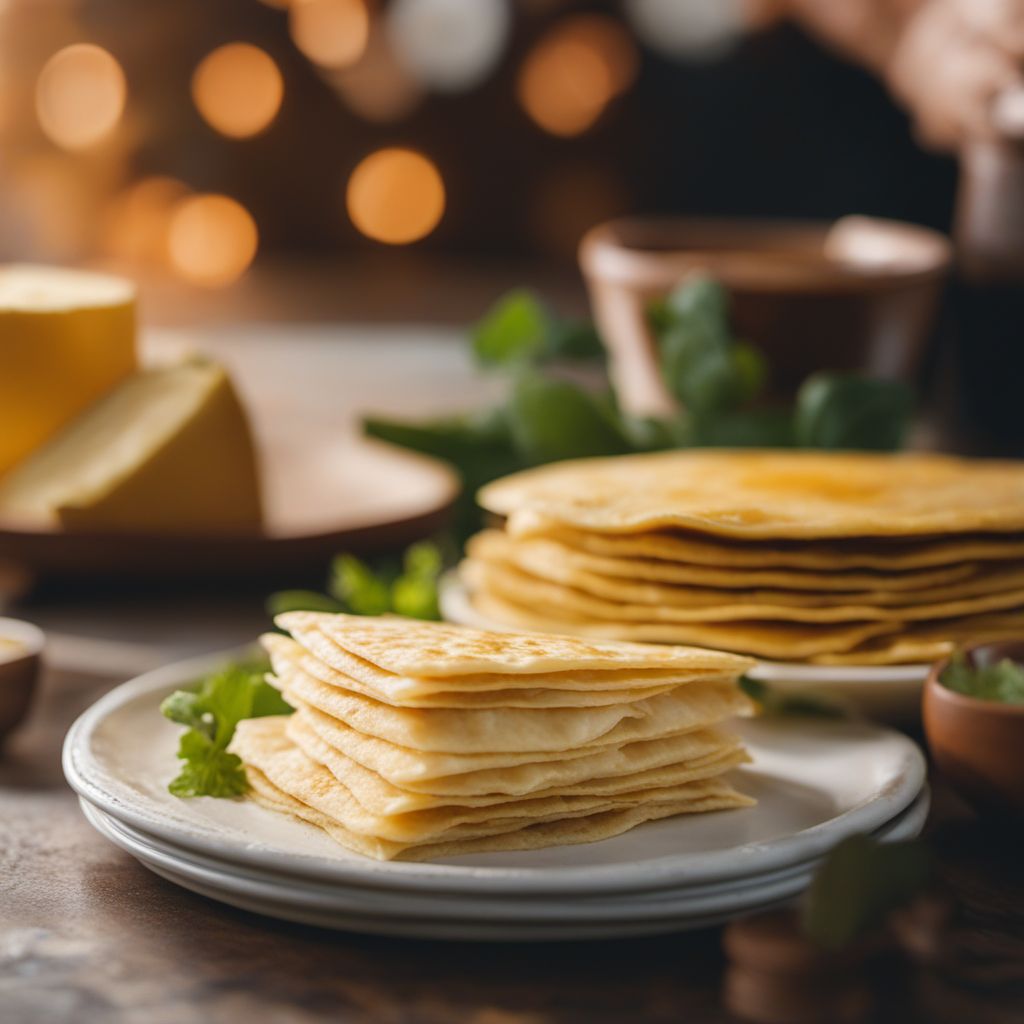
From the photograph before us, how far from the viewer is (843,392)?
133 centimetres

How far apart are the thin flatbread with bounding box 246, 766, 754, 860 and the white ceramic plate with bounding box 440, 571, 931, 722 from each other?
0.41 ft

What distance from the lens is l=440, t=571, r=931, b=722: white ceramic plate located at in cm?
91

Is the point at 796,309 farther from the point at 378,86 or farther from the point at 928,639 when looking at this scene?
the point at 378,86

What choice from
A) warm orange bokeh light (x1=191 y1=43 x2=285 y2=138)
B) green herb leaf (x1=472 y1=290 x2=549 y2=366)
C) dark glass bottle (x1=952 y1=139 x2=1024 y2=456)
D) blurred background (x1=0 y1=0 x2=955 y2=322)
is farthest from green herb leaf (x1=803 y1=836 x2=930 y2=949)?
warm orange bokeh light (x1=191 y1=43 x2=285 y2=138)

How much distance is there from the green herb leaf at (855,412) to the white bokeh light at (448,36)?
2.65 meters

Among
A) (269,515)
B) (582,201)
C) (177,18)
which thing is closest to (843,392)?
(269,515)

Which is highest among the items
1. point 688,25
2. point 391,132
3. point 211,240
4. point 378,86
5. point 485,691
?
point 688,25

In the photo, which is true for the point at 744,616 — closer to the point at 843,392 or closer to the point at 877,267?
the point at 843,392

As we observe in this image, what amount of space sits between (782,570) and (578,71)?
10.3 ft

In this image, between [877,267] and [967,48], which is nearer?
[877,267]

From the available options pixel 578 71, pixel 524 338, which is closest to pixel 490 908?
pixel 524 338

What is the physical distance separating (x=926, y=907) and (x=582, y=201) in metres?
3.44

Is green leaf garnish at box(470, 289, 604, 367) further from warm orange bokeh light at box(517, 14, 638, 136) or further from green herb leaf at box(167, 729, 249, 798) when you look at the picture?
warm orange bokeh light at box(517, 14, 638, 136)

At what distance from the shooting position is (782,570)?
976 mm
